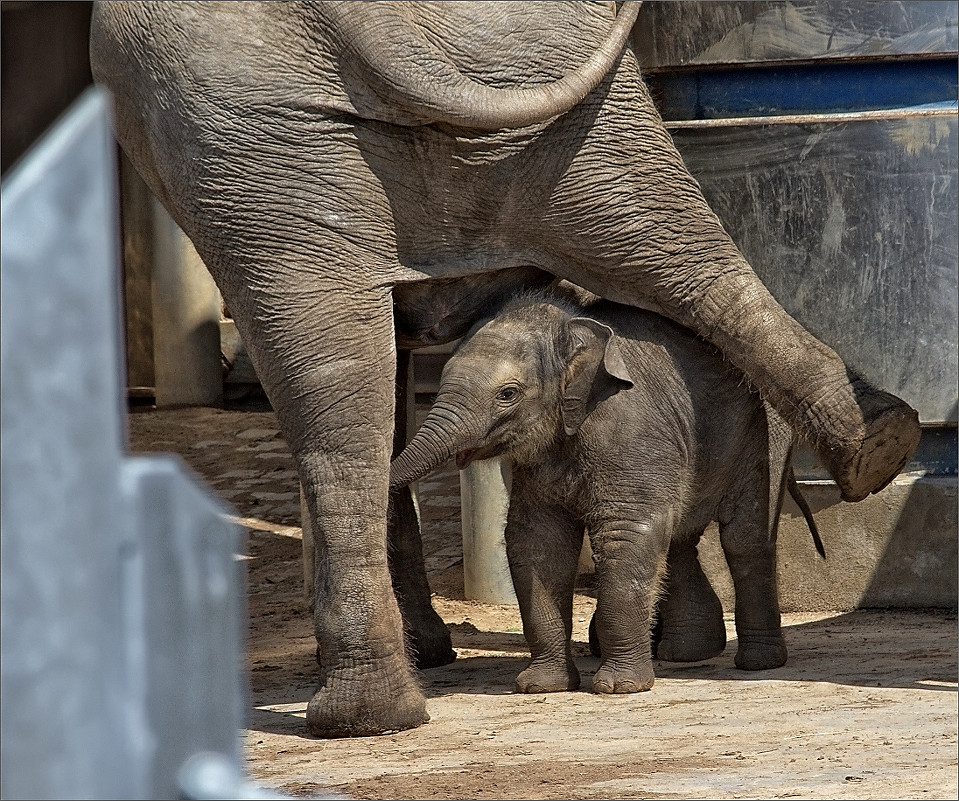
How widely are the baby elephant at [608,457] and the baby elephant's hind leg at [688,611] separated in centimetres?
24

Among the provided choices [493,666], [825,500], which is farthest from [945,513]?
[493,666]

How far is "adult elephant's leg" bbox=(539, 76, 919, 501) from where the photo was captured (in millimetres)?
5289

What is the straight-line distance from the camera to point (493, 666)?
19.9 feet

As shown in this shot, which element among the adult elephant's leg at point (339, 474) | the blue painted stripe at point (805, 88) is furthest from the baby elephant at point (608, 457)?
the blue painted stripe at point (805, 88)

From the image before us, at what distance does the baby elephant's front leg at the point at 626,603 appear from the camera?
525 cm

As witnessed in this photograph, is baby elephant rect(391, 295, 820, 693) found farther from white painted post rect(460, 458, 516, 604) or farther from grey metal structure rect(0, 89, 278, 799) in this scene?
Result: grey metal structure rect(0, 89, 278, 799)

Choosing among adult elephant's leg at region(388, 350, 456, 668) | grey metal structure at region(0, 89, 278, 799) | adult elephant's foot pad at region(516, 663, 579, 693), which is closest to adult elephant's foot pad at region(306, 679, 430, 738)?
adult elephant's foot pad at region(516, 663, 579, 693)

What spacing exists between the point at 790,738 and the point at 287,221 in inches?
86.0

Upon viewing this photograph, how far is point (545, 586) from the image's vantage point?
17.6ft

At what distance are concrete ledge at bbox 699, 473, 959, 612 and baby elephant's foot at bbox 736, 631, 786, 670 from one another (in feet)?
3.83

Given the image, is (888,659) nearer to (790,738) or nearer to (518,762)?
(790,738)

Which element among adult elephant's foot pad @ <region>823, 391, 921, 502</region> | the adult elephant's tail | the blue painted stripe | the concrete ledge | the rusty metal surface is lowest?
the concrete ledge

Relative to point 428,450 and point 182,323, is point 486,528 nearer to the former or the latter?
point 428,450

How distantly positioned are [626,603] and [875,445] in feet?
3.50
